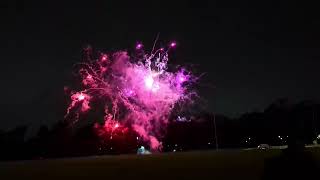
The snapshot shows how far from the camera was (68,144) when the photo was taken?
67.1 m

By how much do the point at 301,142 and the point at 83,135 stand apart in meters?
66.5

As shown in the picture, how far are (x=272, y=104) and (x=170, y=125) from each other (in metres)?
29.5

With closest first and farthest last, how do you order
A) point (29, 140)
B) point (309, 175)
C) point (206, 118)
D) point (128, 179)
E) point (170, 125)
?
point (309, 175) → point (128, 179) → point (29, 140) → point (170, 125) → point (206, 118)

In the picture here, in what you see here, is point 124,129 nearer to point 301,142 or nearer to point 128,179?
point 128,179

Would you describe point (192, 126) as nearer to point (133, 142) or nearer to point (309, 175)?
point (133, 142)

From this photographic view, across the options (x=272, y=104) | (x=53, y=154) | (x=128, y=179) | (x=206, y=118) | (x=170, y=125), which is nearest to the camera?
(x=128, y=179)

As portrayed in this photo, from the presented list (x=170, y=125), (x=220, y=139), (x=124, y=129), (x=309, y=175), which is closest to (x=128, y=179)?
(x=309, y=175)

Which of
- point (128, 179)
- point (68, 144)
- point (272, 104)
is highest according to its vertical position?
point (272, 104)

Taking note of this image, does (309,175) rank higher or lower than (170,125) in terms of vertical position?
lower

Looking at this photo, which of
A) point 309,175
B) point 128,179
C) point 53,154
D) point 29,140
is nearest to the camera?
point 309,175

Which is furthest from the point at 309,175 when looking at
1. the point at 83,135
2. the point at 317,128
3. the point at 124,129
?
the point at 317,128

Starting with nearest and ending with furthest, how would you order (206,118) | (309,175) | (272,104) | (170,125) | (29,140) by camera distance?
(309,175) < (29,140) < (170,125) < (206,118) < (272,104)

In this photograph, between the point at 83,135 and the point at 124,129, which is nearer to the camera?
the point at 124,129

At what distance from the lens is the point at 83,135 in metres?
71.5
